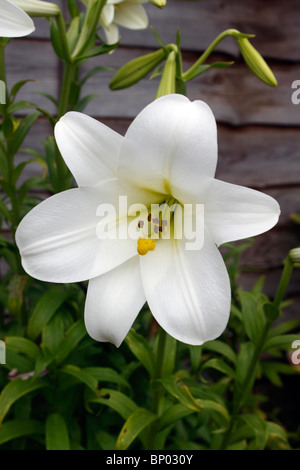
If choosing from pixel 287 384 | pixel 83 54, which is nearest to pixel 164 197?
pixel 83 54

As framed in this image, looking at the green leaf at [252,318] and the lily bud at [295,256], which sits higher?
the lily bud at [295,256]

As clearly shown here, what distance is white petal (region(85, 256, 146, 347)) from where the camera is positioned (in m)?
0.61

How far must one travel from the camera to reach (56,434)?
0.84 m

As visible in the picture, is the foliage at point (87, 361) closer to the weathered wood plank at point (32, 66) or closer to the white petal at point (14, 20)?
the white petal at point (14, 20)

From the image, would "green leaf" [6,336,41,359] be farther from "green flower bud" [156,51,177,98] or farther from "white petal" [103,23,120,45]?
"white petal" [103,23,120,45]

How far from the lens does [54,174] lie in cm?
97

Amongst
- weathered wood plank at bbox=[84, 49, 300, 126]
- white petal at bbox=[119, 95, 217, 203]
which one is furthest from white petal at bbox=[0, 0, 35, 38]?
weathered wood plank at bbox=[84, 49, 300, 126]

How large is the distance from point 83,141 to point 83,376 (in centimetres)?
43

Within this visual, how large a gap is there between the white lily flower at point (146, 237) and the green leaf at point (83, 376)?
21 cm

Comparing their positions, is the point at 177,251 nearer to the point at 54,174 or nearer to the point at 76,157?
the point at 76,157

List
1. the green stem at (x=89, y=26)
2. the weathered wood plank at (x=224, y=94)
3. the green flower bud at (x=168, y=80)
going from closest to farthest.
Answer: the green flower bud at (x=168, y=80) < the green stem at (x=89, y=26) < the weathered wood plank at (x=224, y=94)

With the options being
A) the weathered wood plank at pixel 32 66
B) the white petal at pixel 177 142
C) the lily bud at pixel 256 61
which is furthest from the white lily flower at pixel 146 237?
the weathered wood plank at pixel 32 66

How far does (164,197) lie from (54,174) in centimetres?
37

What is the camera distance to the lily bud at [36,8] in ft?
2.41
